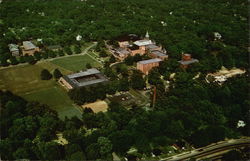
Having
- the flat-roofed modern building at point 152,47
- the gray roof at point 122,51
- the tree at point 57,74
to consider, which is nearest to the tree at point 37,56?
the tree at point 57,74

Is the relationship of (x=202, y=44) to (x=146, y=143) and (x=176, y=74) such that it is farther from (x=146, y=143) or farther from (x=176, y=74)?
(x=146, y=143)

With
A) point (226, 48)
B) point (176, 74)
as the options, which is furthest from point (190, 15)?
point (176, 74)

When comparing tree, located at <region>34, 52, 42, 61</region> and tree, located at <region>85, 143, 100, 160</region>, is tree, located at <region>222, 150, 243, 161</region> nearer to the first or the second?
tree, located at <region>85, 143, 100, 160</region>

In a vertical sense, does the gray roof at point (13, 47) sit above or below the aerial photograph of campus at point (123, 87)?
above

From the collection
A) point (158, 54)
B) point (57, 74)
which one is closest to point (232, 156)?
point (57, 74)

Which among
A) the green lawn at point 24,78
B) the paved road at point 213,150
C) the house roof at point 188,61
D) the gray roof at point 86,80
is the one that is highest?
the gray roof at point 86,80

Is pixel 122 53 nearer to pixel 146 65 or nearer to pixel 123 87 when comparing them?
pixel 146 65

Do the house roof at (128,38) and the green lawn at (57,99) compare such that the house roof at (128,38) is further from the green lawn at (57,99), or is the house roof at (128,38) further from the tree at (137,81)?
the green lawn at (57,99)
